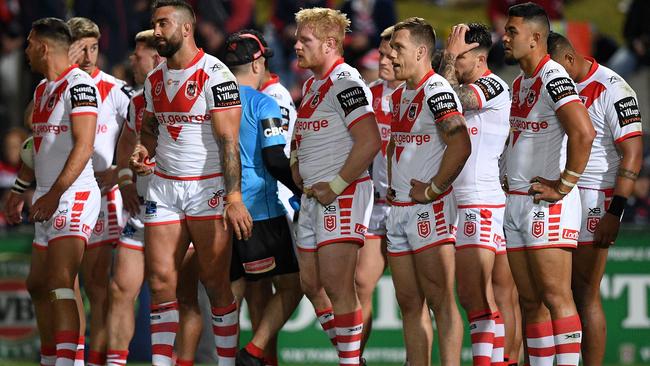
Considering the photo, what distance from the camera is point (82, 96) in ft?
29.8

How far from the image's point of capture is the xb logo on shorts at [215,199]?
8.68 metres

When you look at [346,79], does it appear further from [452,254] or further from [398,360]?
[398,360]

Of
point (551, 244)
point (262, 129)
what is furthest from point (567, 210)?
point (262, 129)

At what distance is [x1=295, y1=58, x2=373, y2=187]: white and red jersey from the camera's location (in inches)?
337

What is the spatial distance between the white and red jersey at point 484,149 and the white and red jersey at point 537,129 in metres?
0.57

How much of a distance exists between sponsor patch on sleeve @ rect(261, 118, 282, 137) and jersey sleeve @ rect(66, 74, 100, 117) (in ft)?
4.29

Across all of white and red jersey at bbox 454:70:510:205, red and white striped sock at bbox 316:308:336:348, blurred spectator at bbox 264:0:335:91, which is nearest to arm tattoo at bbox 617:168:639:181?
white and red jersey at bbox 454:70:510:205

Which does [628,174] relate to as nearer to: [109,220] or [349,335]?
[349,335]

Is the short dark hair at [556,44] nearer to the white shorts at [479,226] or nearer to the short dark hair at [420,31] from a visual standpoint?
the short dark hair at [420,31]

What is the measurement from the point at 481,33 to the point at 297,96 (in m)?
7.42

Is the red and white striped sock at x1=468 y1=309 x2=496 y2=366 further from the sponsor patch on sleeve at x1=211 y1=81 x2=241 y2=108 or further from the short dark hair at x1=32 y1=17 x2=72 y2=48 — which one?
the short dark hair at x1=32 y1=17 x2=72 y2=48

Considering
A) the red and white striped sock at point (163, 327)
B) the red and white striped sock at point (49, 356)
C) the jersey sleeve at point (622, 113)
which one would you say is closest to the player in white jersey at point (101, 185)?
the red and white striped sock at point (49, 356)

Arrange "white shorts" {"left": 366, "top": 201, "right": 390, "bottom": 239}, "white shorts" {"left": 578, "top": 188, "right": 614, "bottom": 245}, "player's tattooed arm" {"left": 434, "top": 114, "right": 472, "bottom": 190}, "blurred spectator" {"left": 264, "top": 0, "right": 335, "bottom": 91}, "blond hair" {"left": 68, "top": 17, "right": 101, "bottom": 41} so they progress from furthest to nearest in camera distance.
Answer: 1. "blurred spectator" {"left": 264, "top": 0, "right": 335, "bottom": 91}
2. "blond hair" {"left": 68, "top": 17, "right": 101, "bottom": 41}
3. "white shorts" {"left": 366, "top": 201, "right": 390, "bottom": 239}
4. "white shorts" {"left": 578, "top": 188, "right": 614, "bottom": 245}
5. "player's tattooed arm" {"left": 434, "top": 114, "right": 472, "bottom": 190}

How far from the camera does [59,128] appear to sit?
9164mm
